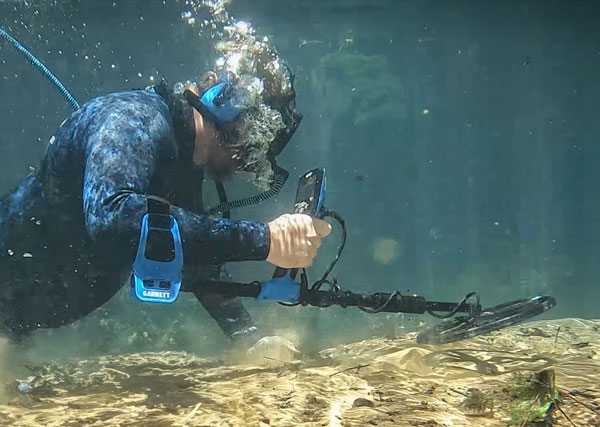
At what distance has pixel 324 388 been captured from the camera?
2.74m

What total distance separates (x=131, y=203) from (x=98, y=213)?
0.20m

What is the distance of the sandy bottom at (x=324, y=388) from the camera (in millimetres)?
2180

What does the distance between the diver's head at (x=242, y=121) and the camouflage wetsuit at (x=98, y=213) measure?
15 centimetres

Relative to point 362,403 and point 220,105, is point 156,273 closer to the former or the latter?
point 362,403

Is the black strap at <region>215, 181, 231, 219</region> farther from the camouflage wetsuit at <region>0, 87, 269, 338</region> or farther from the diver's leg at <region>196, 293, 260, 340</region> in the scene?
the diver's leg at <region>196, 293, 260, 340</region>

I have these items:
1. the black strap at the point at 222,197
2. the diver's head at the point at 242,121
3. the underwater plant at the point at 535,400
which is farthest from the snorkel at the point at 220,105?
the underwater plant at the point at 535,400

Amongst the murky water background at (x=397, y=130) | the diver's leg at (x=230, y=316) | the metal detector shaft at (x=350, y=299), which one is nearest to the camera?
the metal detector shaft at (x=350, y=299)

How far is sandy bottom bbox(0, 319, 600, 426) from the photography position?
218cm

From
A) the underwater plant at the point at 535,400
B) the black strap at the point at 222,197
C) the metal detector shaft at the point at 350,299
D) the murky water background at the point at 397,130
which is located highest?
the murky water background at the point at 397,130

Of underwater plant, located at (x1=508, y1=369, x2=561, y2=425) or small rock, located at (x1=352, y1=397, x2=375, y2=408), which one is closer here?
underwater plant, located at (x1=508, y1=369, x2=561, y2=425)

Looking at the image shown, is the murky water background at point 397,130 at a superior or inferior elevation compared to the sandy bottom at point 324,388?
superior

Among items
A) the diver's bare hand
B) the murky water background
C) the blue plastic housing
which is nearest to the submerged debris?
the diver's bare hand

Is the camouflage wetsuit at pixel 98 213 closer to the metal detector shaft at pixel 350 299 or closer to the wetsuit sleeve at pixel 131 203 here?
the wetsuit sleeve at pixel 131 203

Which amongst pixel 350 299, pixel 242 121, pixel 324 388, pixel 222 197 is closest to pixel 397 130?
pixel 222 197
